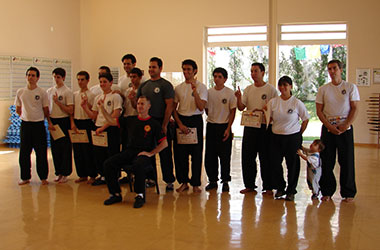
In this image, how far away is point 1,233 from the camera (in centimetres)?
349

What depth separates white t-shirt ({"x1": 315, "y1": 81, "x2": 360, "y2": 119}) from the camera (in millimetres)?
4410

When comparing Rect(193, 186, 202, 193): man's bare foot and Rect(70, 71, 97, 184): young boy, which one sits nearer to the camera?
Rect(193, 186, 202, 193): man's bare foot

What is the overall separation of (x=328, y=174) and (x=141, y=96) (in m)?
2.30

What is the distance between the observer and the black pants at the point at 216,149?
4973mm

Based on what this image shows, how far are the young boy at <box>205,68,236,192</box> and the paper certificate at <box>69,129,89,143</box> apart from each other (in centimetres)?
161

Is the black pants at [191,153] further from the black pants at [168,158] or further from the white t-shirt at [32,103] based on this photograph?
the white t-shirt at [32,103]

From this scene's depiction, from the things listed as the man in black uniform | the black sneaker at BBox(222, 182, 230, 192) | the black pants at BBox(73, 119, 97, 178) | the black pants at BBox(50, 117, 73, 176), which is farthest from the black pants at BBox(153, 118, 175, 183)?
the black pants at BBox(50, 117, 73, 176)

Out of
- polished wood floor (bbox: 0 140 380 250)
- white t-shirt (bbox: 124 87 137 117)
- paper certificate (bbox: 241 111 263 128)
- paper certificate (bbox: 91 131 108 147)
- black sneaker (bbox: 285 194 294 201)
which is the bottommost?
polished wood floor (bbox: 0 140 380 250)

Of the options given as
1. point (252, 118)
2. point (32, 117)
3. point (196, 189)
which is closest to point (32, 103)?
point (32, 117)

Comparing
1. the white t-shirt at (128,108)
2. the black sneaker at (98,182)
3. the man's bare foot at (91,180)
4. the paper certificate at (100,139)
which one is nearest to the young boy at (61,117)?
the man's bare foot at (91,180)

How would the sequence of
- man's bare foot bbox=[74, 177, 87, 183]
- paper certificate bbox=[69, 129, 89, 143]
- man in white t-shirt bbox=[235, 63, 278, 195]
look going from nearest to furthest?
1. man in white t-shirt bbox=[235, 63, 278, 195]
2. paper certificate bbox=[69, 129, 89, 143]
3. man's bare foot bbox=[74, 177, 87, 183]

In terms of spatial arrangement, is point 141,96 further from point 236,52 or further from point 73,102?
point 236,52

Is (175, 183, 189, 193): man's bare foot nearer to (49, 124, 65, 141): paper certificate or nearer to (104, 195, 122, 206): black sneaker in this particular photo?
(104, 195, 122, 206): black sneaker

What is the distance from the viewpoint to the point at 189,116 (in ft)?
16.0
